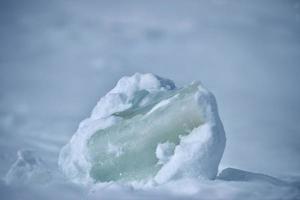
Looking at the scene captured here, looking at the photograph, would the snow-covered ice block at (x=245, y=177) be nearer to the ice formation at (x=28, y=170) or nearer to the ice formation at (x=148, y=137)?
the ice formation at (x=148, y=137)

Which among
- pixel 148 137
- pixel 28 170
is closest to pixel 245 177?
pixel 148 137

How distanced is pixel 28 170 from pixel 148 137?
6.53 meters

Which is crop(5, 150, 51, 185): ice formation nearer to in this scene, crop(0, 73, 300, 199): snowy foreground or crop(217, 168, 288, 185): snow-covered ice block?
crop(0, 73, 300, 199): snowy foreground

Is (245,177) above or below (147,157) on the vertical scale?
below

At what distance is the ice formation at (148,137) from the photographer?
13.8 m

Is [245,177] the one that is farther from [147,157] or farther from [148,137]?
[148,137]

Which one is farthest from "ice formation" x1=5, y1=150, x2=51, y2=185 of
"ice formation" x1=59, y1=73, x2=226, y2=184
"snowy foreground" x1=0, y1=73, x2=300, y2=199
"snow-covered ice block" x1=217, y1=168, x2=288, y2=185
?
"snow-covered ice block" x1=217, y1=168, x2=288, y2=185

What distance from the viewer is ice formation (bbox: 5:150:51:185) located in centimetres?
1628

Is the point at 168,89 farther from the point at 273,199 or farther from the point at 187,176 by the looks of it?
the point at 273,199

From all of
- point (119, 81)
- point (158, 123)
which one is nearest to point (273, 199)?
point (158, 123)

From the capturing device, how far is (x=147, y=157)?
15039 mm

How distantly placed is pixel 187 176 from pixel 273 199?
360cm

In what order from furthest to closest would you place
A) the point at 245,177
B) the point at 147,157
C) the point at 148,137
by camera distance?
the point at 148,137 → the point at 147,157 → the point at 245,177

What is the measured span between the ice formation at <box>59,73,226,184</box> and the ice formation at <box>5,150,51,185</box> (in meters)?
1.26
